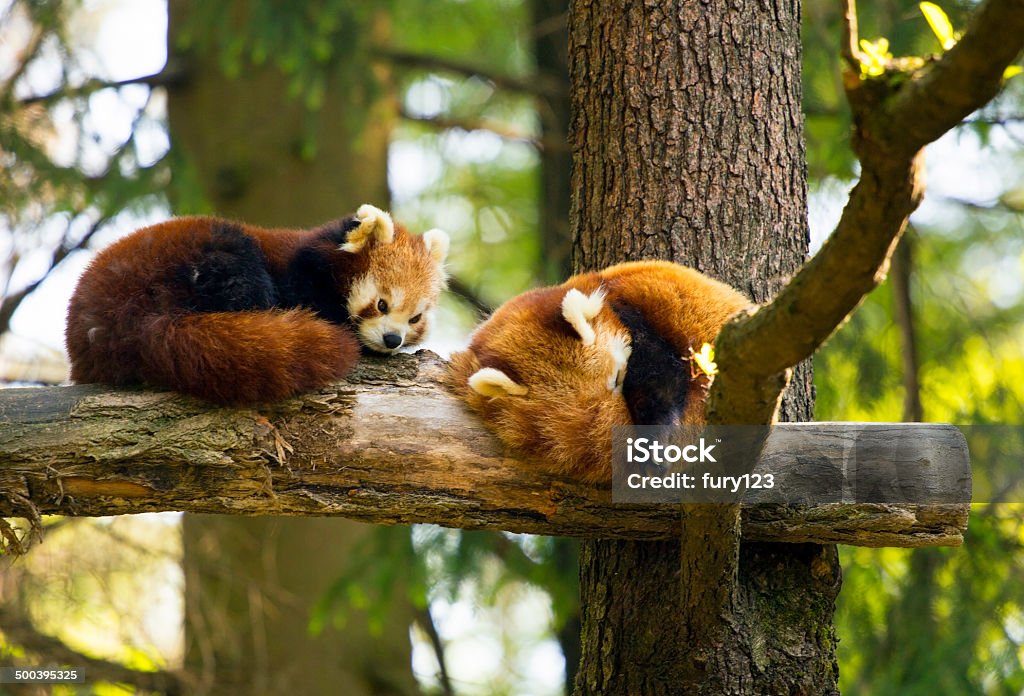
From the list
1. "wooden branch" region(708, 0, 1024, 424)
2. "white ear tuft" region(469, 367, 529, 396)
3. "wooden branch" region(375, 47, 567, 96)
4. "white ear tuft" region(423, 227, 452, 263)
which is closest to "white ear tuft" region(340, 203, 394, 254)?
"white ear tuft" region(423, 227, 452, 263)

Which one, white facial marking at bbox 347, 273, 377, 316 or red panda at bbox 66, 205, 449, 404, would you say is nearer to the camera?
red panda at bbox 66, 205, 449, 404

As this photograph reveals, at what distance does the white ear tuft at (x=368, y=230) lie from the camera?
3.90m

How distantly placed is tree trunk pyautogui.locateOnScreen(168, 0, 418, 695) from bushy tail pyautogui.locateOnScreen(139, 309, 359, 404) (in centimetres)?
323

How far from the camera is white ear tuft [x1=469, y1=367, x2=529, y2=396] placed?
2752 millimetres

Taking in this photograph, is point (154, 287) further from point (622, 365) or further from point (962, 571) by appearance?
point (962, 571)

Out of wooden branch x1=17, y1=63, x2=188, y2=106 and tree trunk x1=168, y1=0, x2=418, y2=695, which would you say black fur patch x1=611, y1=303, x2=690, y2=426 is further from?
wooden branch x1=17, y1=63, x2=188, y2=106

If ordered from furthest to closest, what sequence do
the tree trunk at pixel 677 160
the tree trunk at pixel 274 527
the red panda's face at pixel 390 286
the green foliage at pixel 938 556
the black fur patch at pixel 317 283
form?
the tree trunk at pixel 274 527, the green foliage at pixel 938 556, the red panda's face at pixel 390 286, the black fur patch at pixel 317 283, the tree trunk at pixel 677 160

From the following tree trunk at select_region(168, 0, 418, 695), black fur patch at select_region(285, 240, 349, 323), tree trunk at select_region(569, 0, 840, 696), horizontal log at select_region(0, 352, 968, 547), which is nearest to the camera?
horizontal log at select_region(0, 352, 968, 547)

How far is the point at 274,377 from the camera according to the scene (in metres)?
2.83

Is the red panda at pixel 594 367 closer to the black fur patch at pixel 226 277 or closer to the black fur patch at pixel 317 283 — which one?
the black fur patch at pixel 226 277

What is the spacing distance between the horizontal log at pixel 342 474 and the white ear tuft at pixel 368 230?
4.01 feet

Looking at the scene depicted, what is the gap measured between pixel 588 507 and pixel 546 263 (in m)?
3.88

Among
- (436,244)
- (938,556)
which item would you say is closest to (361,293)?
(436,244)

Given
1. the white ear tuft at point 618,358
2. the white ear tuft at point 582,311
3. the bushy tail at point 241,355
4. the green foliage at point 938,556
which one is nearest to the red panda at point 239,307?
the bushy tail at point 241,355
